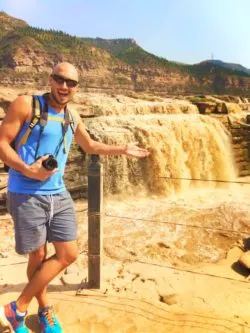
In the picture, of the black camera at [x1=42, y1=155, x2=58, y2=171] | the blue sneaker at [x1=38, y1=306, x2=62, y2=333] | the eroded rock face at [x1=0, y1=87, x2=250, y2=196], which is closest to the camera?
the black camera at [x1=42, y1=155, x2=58, y2=171]

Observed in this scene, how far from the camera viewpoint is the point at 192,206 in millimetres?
9883

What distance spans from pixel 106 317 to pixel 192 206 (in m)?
7.00

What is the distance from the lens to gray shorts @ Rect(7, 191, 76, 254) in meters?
2.52

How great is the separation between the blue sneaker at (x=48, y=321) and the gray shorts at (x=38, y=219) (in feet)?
2.12

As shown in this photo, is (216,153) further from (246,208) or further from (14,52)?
(14,52)

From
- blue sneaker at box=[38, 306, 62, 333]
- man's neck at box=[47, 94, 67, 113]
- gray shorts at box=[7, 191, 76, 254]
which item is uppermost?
man's neck at box=[47, 94, 67, 113]

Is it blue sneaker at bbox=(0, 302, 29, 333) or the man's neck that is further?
blue sneaker at bbox=(0, 302, 29, 333)

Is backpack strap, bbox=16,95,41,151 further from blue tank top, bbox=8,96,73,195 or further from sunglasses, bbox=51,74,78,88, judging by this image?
sunglasses, bbox=51,74,78,88

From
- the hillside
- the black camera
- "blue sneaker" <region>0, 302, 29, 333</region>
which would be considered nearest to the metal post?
"blue sneaker" <region>0, 302, 29, 333</region>

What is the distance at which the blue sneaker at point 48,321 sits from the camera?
9.44 feet

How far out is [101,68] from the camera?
2245 inches

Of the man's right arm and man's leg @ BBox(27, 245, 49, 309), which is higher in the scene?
the man's right arm

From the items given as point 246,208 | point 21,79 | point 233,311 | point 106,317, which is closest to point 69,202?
point 106,317

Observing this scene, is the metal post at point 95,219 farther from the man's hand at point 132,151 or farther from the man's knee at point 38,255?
the man's knee at point 38,255
